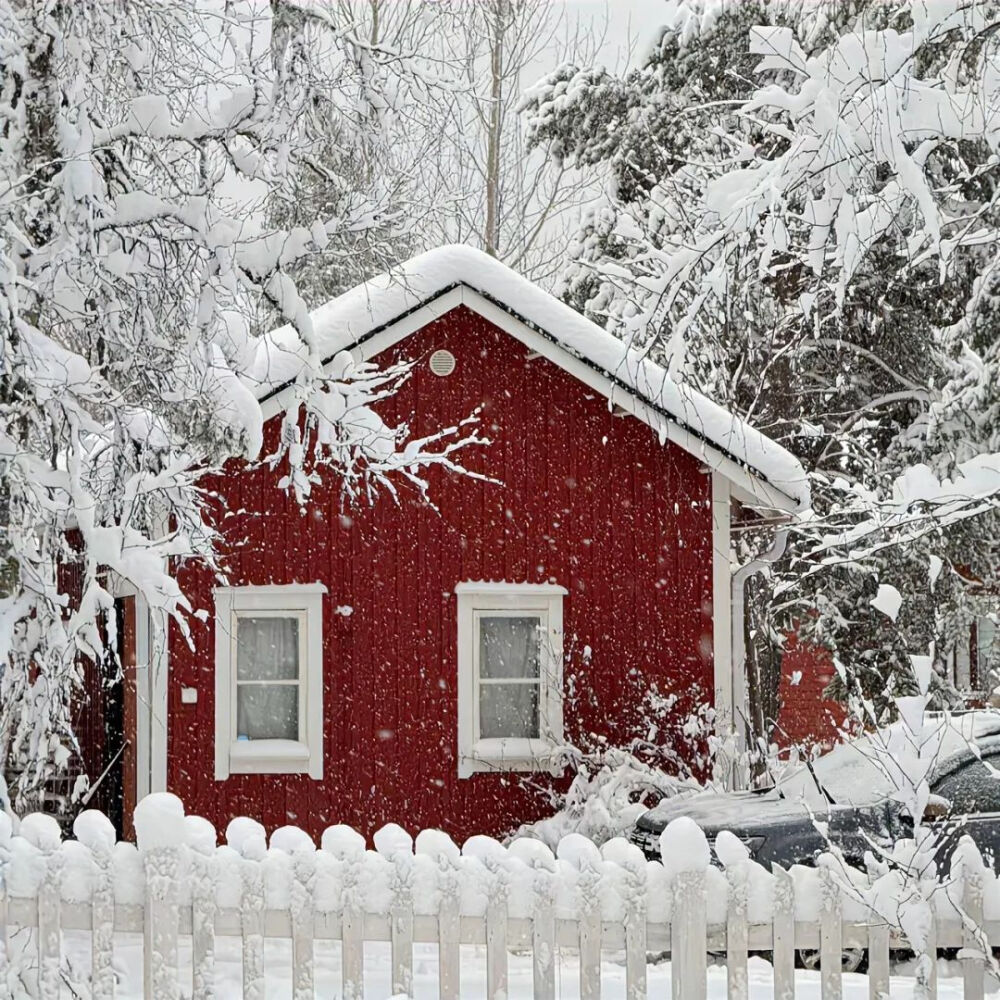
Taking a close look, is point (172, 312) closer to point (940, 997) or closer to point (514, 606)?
point (940, 997)

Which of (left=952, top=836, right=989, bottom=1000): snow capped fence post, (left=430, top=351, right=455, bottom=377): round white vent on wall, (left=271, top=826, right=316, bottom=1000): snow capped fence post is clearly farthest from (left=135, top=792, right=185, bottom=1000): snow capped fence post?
(left=430, top=351, right=455, bottom=377): round white vent on wall

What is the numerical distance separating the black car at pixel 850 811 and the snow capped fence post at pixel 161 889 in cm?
373

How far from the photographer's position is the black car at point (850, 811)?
26.0 ft

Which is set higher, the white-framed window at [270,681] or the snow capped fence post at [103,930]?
the white-framed window at [270,681]

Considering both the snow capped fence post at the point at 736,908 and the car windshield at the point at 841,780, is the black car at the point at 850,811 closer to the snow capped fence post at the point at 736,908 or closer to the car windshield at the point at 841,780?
the car windshield at the point at 841,780

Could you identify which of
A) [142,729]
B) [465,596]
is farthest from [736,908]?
[142,729]

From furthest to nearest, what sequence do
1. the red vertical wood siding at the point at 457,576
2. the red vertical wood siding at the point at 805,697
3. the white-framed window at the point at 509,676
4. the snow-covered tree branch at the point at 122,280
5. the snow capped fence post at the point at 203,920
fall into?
the red vertical wood siding at the point at 805,697, the white-framed window at the point at 509,676, the red vertical wood siding at the point at 457,576, the snow-covered tree branch at the point at 122,280, the snow capped fence post at the point at 203,920

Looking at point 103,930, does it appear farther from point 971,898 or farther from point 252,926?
point 971,898

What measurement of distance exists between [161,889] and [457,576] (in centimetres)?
682

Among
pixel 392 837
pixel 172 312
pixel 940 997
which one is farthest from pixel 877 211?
pixel 940 997

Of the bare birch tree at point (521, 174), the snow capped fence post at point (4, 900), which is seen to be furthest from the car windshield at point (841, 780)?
the bare birch tree at point (521, 174)

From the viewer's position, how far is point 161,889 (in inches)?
207

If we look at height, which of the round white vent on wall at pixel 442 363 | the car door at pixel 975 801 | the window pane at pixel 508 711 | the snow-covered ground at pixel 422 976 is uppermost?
the round white vent on wall at pixel 442 363

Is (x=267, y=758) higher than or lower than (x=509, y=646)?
lower
